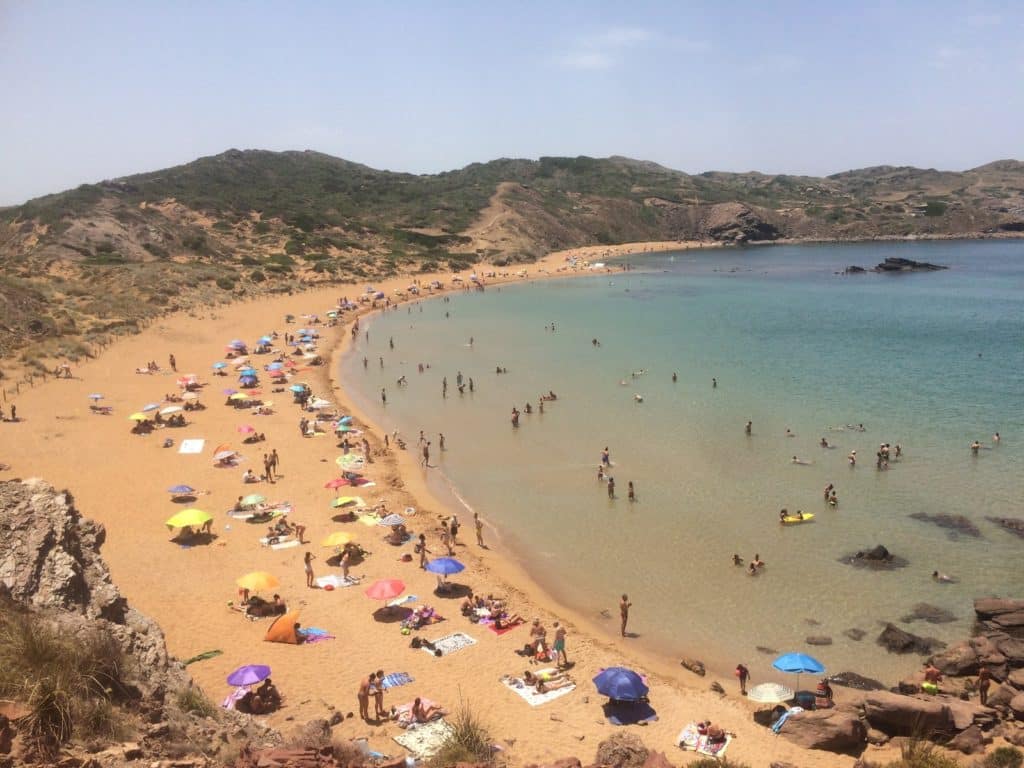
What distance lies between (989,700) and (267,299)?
62407 mm

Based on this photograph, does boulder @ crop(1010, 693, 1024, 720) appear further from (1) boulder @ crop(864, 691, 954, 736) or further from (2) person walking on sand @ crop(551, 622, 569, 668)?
(2) person walking on sand @ crop(551, 622, 569, 668)

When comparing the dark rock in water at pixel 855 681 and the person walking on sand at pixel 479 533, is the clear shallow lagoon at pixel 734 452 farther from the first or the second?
the person walking on sand at pixel 479 533

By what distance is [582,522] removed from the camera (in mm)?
21500

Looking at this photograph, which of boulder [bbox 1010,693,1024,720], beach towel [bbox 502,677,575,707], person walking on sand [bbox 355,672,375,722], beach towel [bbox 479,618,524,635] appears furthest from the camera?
beach towel [bbox 479,618,524,635]

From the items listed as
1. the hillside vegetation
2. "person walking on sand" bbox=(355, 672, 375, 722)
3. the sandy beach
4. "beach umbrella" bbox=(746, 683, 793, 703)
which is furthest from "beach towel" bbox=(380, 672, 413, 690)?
the hillside vegetation

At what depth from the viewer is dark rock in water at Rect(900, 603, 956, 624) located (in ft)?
A: 51.7

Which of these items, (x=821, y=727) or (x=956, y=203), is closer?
(x=821, y=727)

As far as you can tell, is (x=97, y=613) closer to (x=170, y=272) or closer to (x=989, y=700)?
(x=989, y=700)

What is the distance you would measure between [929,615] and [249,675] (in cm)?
1493

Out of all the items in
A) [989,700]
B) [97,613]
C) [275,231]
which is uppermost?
[275,231]

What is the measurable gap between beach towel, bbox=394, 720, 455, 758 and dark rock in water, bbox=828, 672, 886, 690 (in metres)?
7.96

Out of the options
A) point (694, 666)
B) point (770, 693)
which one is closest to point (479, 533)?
point (694, 666)

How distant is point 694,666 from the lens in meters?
14.2

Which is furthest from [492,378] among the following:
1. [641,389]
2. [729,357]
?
[729,357]
